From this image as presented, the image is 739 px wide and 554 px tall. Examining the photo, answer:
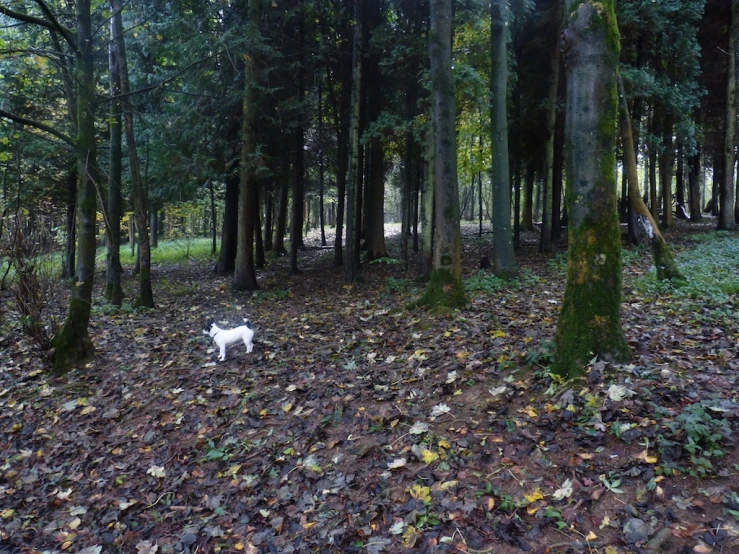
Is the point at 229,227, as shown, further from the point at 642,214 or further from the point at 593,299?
the point at 593,299

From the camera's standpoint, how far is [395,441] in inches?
185

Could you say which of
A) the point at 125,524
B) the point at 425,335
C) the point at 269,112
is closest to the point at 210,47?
the point at 269,112

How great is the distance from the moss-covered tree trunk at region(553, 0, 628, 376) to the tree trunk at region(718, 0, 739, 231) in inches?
658

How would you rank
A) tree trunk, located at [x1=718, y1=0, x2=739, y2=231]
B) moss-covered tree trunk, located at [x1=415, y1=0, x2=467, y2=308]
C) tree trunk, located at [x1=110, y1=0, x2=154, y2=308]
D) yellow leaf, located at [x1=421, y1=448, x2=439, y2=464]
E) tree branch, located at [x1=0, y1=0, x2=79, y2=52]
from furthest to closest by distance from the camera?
tree trunk, located at [x1=718, y1=0, x2=739, y2=231]
tree trunk, located at [x1=110, y1=0, x2=154, y2=308]
moss-covered tree trunk, located at [x1=415, y1=0, x2=467, y2=308]
tree branch, located at [x1=0, y1=0, x2=79, y2=52]
yellow leaf, located at [x1=421, y1=448, x2=439, y2=464]

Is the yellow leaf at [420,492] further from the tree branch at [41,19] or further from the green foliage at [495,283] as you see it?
the tree branch at [41,19]

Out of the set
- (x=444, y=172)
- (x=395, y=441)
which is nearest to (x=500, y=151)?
(x=444, y=172)

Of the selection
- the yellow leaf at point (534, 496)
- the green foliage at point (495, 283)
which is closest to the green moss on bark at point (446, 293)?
the green foliage at point (495, 283)

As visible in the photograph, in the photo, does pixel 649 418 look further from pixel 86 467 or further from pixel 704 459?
pixel 86 467

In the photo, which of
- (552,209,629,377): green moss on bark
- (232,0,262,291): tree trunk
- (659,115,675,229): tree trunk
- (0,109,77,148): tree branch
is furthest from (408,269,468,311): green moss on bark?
(659,115,675,229): tree trunk

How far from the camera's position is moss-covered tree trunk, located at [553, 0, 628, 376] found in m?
4.54

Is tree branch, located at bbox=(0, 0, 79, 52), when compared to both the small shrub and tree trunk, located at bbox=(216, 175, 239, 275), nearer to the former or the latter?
the small shrub

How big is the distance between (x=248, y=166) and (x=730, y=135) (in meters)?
17.5

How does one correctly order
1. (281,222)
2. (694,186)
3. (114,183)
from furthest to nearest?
(694,186)
(281,222)
(114,183)

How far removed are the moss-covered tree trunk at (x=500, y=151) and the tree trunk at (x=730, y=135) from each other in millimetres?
11127
